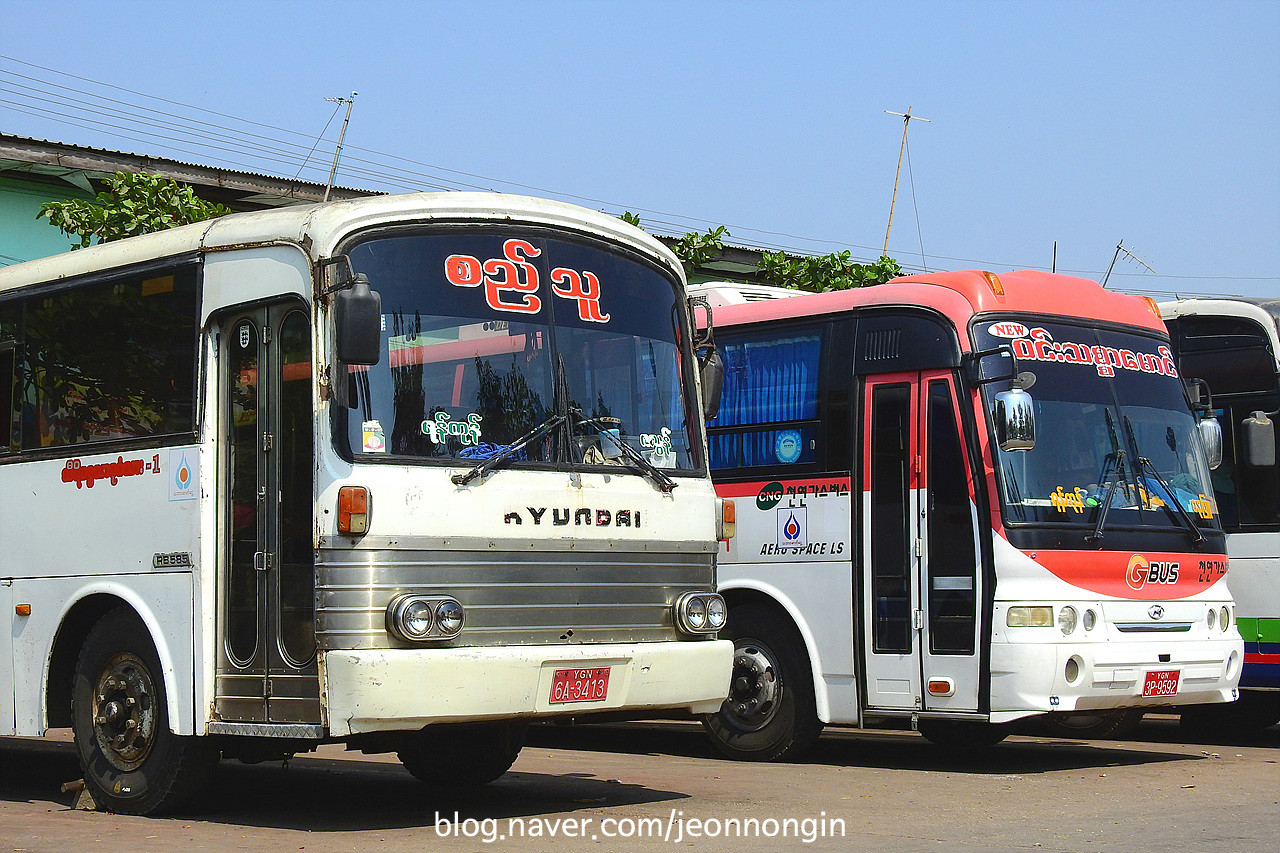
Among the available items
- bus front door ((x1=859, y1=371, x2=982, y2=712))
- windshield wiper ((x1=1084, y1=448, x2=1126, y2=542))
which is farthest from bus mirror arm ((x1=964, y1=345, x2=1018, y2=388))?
windshield wiper ((x1=1084, y1=448, x2=1126, y2=542))

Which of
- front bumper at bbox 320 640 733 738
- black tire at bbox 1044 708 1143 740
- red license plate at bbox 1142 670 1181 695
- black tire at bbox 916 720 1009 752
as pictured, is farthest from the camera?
black tire at bbox 1044 708 1143 740

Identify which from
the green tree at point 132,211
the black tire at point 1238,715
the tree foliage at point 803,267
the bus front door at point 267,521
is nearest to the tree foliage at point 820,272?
the tree foliage at point 803,267

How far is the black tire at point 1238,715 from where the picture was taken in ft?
43.4

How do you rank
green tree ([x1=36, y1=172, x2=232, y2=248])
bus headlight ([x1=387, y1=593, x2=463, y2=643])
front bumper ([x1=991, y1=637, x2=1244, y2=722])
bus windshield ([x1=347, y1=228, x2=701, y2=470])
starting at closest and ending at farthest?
bus headlight ([x1=387, y1=593, x2=463, y2=643]) → bus windshield ([x1=347, y1=228, x2=701, y2=470]) → front bumper ([x1=991, y1=637, x2=1244, y2=722]) → green tree ([x1=36, y1=172, x2=232, y2=248])

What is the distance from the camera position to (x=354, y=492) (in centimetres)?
779

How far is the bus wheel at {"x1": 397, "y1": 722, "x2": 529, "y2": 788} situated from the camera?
9.95 meters

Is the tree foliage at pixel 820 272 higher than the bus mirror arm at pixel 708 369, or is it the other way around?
the tree foliage at pixel 820 272

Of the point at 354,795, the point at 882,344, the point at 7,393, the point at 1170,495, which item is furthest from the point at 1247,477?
the point at 7,393

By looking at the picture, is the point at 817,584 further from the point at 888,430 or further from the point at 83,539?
the point at 83,539

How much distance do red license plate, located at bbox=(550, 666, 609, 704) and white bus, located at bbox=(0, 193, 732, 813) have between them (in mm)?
13

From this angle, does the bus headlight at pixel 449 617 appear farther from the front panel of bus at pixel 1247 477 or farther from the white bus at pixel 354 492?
the front panel of bus at pixel 1247 477

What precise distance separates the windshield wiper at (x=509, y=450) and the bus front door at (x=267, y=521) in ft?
2.49

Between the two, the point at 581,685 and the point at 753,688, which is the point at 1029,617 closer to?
the point at 753,688

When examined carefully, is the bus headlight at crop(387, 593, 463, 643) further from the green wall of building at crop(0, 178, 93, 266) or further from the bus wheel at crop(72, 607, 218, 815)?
the green wall of building at crop(0, 178, 93, 266)
